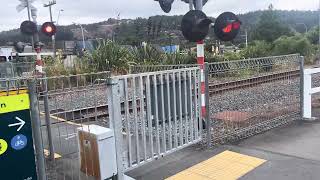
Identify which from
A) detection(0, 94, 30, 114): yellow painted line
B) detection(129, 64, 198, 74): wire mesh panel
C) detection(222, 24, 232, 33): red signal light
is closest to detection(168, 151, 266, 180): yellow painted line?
detection(129, 64, 198, 74): wire mesh panel

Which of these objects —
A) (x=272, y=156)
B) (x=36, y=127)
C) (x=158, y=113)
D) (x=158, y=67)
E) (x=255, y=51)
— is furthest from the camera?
(x=255, y=51)

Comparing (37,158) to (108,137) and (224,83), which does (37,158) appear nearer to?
(108,137)

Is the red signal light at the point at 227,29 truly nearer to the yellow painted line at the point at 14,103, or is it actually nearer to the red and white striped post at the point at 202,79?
the red and white striped post at the point at 202,79

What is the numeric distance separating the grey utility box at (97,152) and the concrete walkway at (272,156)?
85cm

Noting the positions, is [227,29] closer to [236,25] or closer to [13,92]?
[236,25]

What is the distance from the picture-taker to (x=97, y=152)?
15.0 feet

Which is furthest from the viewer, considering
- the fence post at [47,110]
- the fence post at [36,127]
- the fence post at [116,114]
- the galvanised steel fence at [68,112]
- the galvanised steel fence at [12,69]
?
the galvanised steel fence at [12,69]

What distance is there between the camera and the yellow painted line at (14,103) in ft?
11.6

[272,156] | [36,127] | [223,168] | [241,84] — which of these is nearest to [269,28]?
[241,84]

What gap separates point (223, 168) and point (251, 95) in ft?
7.23

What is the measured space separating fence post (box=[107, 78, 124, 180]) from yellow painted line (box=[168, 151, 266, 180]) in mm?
843

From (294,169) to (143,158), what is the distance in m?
2.11

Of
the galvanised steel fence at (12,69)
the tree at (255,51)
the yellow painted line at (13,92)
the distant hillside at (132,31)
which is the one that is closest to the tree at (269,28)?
the distant hillside at (132,31)

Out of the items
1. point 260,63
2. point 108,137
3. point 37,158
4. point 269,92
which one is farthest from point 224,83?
point 37,158
